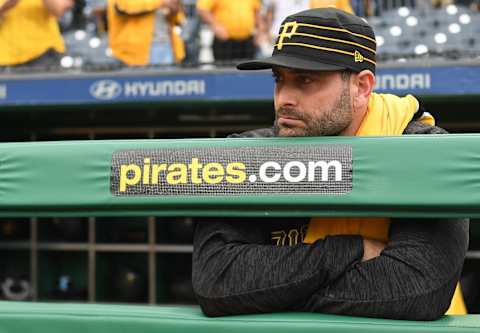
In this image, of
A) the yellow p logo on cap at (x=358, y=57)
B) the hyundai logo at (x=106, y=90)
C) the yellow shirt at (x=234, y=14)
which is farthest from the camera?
the yellow shirt at (x=234, y=14)

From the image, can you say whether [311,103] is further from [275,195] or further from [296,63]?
[275,195]

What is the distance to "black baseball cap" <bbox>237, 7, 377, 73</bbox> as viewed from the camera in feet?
4.93

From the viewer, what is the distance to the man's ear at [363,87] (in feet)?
5.09

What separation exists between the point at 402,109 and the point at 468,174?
28cm

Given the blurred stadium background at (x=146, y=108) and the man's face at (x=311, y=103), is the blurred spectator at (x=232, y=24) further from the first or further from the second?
the man's face at (x=311, y=103)

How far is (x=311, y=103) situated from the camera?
1.54m

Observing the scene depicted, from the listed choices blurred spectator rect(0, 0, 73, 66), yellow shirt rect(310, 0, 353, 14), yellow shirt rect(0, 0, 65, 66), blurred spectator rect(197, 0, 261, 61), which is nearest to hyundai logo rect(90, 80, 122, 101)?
blurred spectator rect(0, 0, 73, 66)

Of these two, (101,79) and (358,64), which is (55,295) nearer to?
(101,79)

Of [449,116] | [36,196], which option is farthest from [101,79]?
[36,196]

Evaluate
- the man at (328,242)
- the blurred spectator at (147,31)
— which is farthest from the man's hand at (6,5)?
the man at (328,242)

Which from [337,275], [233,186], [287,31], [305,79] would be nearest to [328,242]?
[337,275]

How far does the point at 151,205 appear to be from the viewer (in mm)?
1521

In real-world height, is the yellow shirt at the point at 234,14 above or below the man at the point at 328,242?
above

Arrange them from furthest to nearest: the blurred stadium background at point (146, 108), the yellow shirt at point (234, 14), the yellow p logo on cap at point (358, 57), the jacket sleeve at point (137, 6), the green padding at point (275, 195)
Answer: the yellow shirt at point (234, 14) < the jacket sleeve at point (137, 6) < the blurred stadium background at point (146, 108) < the yellow p logo on cap at point (358, 57) < the green padding at point (275, 195)
